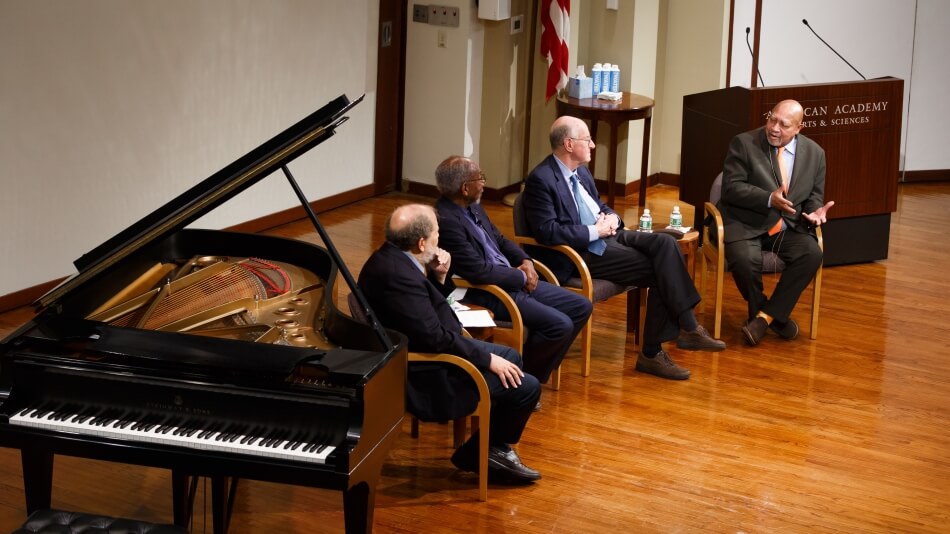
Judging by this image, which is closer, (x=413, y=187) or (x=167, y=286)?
(x=167, y=286)

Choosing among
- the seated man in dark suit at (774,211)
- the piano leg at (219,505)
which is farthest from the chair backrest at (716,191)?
the piano leg at (219,505)

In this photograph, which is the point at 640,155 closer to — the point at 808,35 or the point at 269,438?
the point at 808,35

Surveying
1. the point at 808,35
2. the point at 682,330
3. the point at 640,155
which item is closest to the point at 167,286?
the point at 682,330

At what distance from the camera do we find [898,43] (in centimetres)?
960

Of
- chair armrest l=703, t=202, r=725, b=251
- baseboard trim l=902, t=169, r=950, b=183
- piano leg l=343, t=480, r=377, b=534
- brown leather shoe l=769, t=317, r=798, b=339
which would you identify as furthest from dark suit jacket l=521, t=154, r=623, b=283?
baseboard trim l=902, t=169, r=950, b=183

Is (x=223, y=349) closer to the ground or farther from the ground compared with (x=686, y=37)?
closer to the ground

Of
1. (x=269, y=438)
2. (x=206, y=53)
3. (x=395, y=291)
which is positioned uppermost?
(x=206, y=53)

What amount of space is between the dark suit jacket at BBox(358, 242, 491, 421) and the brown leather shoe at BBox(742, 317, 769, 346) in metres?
2.26

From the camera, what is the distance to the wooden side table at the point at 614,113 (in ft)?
28.2

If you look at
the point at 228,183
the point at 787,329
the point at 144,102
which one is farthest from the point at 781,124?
the point at 228,183

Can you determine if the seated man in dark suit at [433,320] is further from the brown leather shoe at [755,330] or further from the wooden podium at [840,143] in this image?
the wooden podium at [840,143]

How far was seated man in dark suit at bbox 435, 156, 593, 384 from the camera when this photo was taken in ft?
17.1

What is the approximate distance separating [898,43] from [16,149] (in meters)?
6.65

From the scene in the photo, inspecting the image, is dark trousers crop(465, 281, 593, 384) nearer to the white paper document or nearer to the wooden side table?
the white paper document
